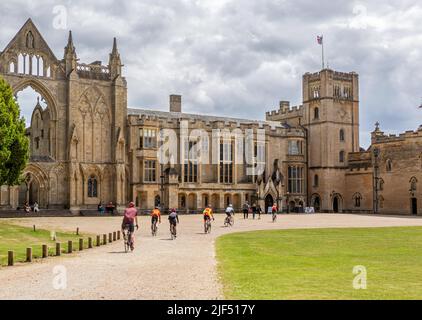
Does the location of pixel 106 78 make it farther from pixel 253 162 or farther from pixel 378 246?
pixel 378 246

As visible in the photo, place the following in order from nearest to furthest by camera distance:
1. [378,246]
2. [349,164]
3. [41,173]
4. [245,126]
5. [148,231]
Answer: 1. [378,246]
2. [148,231]
3. [41,173]
4. [245,126]
5. [349,164]

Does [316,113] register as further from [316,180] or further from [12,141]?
[12,141]

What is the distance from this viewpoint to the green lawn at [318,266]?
16.0 metres

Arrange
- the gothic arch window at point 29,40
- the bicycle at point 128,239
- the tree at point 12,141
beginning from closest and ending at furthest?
the bicycle at point 128,239, the tree at point 12,141, the gothic arch window at point 29,40

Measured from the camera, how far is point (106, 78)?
72.0m

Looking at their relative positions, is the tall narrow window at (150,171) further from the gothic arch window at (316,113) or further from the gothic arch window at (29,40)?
the gothic arch window at (316,113)

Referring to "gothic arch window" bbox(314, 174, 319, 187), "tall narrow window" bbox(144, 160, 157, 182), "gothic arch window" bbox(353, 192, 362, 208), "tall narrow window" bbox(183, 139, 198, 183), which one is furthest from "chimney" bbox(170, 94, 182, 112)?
"gothic arch window" bbox(353, 192, 362, 208)

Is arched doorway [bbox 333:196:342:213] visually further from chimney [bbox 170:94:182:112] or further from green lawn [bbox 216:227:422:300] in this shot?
green lawn [bbox 216:227:422:300]

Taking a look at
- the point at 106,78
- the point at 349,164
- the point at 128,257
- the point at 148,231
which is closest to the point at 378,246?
the point at 128,257

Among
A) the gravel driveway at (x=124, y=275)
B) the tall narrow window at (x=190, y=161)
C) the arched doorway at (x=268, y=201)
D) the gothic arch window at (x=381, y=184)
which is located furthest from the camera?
the gothic arch window at (x=381, y=184)

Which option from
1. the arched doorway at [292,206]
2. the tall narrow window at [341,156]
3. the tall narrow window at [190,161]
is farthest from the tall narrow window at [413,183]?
the tall narrow window at [190,161]

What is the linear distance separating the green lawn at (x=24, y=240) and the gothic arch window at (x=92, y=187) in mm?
24032

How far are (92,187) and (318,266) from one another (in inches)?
2015

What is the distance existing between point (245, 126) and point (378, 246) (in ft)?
176
